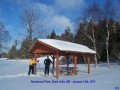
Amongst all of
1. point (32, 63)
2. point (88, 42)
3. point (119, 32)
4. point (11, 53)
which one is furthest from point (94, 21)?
point (11, 53)

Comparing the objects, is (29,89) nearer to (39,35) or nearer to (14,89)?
(14,89)

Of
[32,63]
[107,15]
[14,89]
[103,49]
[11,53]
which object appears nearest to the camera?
[14,89]

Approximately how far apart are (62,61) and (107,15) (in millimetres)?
18691

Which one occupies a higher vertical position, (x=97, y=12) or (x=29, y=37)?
(x=97, y=12)

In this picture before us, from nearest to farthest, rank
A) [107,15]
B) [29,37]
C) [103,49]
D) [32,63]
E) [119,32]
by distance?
[32,63], [107,15], [29,37], [119,32], [103,49]

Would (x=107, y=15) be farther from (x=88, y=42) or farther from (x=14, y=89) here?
(x=14, y=89)

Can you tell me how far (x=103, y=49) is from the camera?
2830 cm

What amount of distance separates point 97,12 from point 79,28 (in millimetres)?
4321

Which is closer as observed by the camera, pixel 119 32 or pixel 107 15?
pixel 107 15

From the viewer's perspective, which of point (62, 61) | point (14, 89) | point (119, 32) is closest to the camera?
point (14, 89)

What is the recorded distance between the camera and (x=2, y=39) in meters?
24.8

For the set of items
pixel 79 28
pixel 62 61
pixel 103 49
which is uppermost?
pixel 79 28

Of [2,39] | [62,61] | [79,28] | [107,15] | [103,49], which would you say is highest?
[107,15]

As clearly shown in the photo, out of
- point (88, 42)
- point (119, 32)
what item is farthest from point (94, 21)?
point (88, 42)
